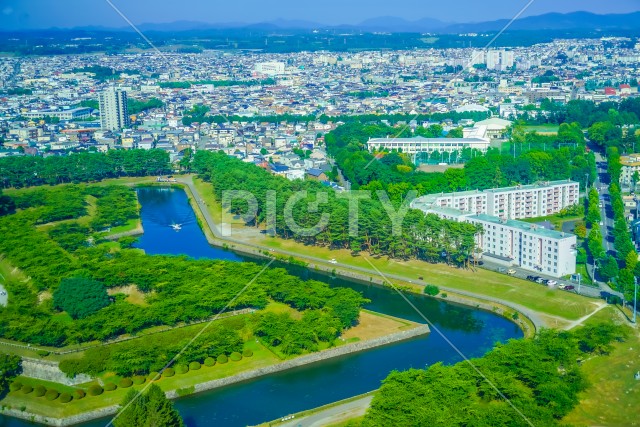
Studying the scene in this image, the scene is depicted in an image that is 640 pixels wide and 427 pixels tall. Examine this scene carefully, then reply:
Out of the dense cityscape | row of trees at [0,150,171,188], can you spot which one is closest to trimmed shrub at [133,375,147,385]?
the dense cityscape

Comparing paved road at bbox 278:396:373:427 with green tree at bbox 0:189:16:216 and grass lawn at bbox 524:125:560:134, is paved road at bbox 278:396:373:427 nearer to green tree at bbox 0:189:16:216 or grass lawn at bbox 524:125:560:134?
green tree at bbox 0:189:16:216

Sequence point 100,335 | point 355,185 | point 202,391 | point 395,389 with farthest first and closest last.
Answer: point 355,185 < point 100,335 < point 202,391 < point 395,389

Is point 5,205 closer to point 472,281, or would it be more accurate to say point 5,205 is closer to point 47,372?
point 47,372

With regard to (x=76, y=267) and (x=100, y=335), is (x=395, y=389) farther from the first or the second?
(x=76, y=267)

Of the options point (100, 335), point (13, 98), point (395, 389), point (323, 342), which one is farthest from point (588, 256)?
point (13, 98)

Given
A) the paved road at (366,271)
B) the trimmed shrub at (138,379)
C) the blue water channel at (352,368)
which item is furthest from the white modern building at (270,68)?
the trimmed shrub at (138,379)

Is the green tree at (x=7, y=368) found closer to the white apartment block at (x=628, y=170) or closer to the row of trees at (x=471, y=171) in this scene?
the row of trees at (x=471, y=171)
